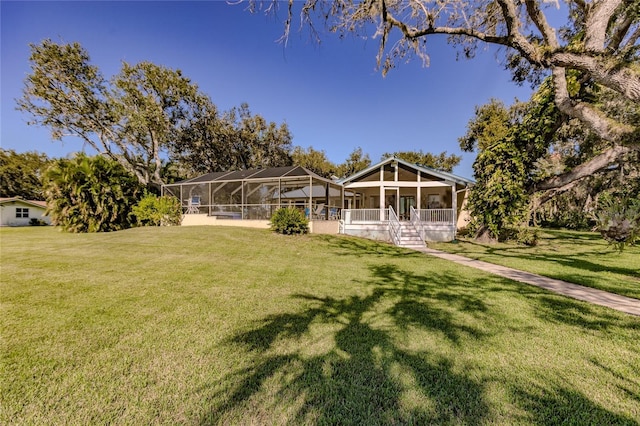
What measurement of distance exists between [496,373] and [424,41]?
25.7ft

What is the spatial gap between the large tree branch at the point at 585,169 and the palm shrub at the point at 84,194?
22.8m

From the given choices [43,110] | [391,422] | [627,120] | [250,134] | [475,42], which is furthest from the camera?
[250,134]

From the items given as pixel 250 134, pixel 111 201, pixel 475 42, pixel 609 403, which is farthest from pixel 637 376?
pixel 250 134

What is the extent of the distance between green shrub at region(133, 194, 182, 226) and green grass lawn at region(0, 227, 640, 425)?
1236 centimetres

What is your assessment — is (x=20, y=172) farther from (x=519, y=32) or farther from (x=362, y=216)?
(x=519, y=32)

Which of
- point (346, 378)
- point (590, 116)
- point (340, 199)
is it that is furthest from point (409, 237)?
point (346, 378)

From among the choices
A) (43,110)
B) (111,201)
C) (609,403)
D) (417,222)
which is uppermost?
(43,110)

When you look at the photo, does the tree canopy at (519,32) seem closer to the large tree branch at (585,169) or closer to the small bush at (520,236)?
the large tree branch at (585,169)

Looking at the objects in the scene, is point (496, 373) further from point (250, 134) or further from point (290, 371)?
point (250, 134)

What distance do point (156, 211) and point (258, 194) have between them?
21.6 feet

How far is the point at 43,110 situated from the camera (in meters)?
19.8

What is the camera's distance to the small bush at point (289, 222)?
1334 cm

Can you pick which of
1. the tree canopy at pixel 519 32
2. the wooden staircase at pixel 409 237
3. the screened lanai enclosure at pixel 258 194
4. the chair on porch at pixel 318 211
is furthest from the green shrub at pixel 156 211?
the tree canopy at pixel 519 32

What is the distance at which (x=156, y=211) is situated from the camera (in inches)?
675
